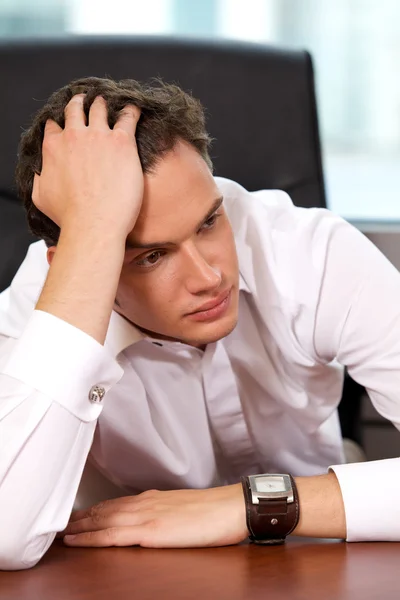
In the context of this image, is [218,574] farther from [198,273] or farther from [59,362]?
[198,273]

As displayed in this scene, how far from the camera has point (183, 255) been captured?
1323 mm

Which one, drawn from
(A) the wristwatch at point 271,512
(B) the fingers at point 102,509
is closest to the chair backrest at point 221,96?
(B) the fingers at point 102,509

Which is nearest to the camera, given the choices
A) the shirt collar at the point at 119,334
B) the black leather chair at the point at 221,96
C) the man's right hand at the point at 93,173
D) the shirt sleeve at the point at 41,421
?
the shirt sleeve at the point at 41,421

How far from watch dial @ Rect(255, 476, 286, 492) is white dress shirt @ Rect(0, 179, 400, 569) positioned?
0.08 metres

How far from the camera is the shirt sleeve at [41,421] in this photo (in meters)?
1.15

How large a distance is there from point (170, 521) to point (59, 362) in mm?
249

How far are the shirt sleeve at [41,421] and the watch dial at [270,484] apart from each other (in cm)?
25

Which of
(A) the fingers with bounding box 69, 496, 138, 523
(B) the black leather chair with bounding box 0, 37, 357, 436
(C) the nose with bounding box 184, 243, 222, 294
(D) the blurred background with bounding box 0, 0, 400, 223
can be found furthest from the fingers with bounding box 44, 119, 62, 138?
(D) the blurred background with bounding box 0, 0, 400, 223

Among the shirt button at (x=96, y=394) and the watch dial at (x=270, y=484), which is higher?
the shirt button at (x=96, y=394)

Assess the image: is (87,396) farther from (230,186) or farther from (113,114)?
(230,186)

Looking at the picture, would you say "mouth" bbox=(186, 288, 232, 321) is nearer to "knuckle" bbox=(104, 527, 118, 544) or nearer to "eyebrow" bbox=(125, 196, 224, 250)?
"eyebrow" bbox=(125, 196, 224, 250)

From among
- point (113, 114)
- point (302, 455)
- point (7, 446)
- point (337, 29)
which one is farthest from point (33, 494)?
point (337, 29)

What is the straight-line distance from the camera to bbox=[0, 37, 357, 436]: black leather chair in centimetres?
198

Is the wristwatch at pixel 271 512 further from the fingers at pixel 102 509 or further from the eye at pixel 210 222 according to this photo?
the eye at pixel 210 222
